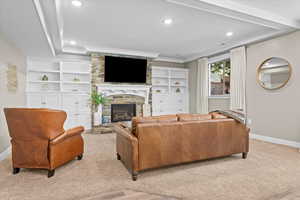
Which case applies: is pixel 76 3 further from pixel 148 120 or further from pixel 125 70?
pixel 125 70

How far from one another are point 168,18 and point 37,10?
7.53 feet

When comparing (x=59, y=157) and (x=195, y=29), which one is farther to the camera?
(x=195, y=29)

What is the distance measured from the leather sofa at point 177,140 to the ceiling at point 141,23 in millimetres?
1886

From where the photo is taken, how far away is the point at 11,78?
142 inches

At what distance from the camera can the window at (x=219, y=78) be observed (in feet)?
18.5

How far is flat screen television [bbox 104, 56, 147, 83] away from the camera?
571cm

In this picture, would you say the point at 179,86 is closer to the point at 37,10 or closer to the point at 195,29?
the point at 195,29

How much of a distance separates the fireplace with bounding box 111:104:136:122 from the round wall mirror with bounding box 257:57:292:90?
400 cm

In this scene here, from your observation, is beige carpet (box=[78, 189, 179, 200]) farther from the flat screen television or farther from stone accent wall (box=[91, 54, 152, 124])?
the flat screen television

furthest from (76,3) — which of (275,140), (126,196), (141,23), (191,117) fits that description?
(275,140)

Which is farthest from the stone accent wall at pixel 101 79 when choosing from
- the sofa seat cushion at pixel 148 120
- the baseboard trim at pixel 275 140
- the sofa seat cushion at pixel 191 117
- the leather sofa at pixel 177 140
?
the baseboard trim at pixel 275 140

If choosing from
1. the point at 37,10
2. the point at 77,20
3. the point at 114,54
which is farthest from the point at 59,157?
the point at 114,54

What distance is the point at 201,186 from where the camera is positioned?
2002 millimetres

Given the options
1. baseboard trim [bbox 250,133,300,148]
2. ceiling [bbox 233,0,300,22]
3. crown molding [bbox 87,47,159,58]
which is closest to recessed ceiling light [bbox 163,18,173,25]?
ceiling [bbox 233,0,300,22]
